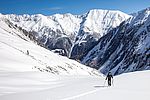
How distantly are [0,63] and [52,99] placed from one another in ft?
261

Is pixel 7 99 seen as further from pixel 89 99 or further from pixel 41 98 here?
pixel 89 99

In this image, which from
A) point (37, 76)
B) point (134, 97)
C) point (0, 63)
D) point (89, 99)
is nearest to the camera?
point (89, 99)

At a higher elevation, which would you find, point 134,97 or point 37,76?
point 37,76

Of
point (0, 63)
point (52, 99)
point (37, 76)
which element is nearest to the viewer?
point (52, 99)

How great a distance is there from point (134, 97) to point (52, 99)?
8.82 m

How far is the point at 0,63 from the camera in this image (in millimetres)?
100750

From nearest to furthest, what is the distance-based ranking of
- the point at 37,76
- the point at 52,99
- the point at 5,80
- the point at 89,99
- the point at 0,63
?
the point at 52,99, the point at 89,99, the point at 5,80, the point at 37,76, the point at 0,63

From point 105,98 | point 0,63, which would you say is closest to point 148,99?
point 105,98

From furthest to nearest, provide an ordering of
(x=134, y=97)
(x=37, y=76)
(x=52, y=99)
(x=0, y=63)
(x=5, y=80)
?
(x=0, y=63), (x=37, y=76), (x=5, y=80), (x=134, y=97), (x=52, y=99)

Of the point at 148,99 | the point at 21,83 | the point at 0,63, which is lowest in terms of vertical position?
the point at 148,99

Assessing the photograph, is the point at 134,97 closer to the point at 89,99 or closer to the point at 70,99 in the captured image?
the point at 89,99

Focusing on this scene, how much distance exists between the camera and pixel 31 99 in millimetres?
25203

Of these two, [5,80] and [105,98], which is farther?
[5,80]

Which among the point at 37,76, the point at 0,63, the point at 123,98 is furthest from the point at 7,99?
the point at 0,63
